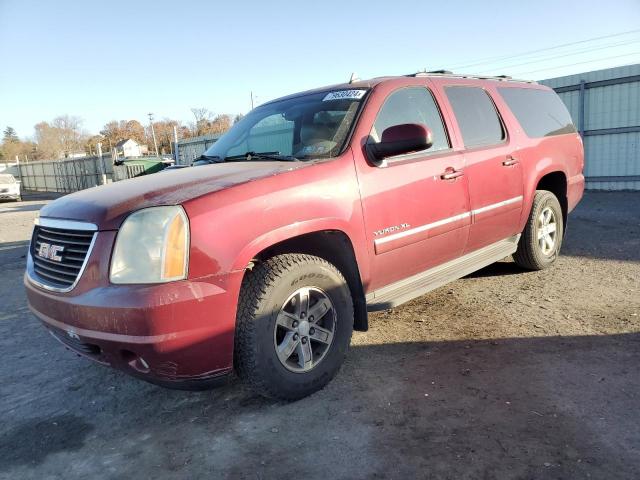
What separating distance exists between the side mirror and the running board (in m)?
0.95

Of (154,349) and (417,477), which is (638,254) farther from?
(154,349)

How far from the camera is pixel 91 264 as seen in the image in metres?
2.48

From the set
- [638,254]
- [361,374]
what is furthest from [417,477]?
[638,254]

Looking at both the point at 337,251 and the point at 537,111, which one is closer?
the point at 337,251

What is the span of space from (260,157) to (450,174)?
145 centimetres

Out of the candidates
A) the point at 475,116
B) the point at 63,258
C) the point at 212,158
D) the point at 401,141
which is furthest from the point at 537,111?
the point at 63,258

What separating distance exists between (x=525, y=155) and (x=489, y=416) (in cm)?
283

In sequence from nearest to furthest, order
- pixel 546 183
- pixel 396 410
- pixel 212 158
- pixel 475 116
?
pixel 396 410, pixel 212 158, pixel 475 116, pixel 546 183

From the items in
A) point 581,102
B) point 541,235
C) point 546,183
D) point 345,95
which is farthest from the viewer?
point 581,102

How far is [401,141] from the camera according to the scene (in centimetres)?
317

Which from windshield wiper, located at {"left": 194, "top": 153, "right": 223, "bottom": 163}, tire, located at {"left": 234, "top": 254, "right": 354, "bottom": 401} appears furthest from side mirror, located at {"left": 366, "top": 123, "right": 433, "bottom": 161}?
windshield wiper, located at {"left": 194, "top": 153, "right": 223, "bottom": 163}

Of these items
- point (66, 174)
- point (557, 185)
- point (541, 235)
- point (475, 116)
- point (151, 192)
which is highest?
point (475, 116)

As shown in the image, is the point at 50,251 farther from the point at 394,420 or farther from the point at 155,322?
the point at 394,420

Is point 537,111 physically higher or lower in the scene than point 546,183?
higher
